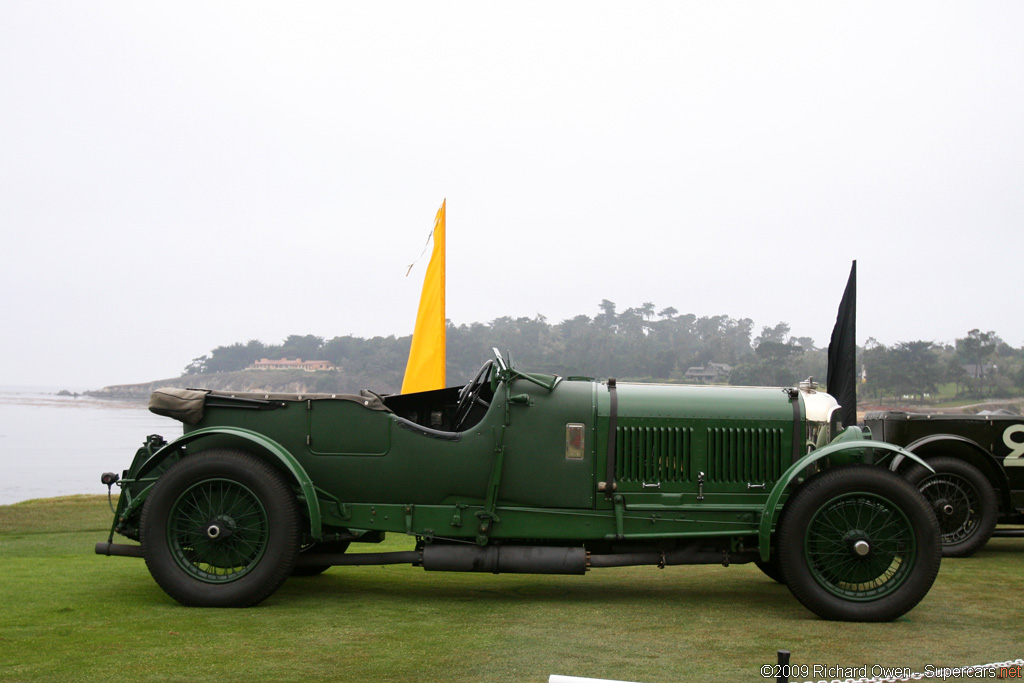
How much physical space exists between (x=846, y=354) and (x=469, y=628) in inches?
186

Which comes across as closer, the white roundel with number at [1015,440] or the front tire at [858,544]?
the front tire at [858,544]

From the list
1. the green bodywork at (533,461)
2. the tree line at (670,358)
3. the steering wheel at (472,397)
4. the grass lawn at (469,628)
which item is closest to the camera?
the grass lawn at (469,628)

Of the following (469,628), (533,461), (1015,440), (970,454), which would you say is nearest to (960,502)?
(970,454)

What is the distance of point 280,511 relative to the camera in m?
5.25

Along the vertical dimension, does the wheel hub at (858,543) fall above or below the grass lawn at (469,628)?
above

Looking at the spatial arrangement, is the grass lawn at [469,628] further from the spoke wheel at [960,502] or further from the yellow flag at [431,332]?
the yellow flag at [431,332]

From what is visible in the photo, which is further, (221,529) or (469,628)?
(221,529)

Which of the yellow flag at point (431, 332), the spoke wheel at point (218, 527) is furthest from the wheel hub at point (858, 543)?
the yellow flag at point (431, 332)

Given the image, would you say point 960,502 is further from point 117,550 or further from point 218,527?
point 117,550

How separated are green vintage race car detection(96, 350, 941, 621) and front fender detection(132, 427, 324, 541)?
0.01 metres

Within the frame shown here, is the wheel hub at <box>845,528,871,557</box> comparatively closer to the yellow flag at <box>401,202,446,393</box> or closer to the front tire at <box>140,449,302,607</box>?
the front tire at <box>140,449,302,607</box>

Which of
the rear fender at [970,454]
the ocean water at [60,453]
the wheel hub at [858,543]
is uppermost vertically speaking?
the rear fender at [970,454]

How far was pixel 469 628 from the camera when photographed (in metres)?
4.73

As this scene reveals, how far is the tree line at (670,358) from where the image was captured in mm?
40438
